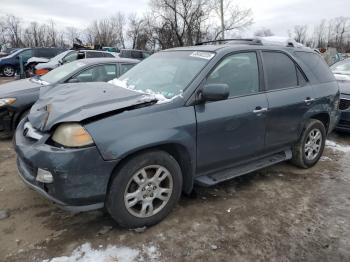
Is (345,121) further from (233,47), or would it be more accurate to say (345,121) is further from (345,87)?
(233,47)

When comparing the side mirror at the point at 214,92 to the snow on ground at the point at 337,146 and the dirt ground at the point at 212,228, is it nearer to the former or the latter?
the dirt ground at the point at 212,228

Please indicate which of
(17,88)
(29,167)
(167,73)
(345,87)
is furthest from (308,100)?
(17,88)

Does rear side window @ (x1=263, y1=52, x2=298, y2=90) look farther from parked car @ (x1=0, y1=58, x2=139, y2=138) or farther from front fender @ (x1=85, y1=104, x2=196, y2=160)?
parked car @ (x1=0, y1=58, x2=139, y2=138)

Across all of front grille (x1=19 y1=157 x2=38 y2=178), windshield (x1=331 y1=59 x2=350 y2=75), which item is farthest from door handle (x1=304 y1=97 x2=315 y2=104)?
windshield (x1=331 y1=59 x2=350 y2=75)

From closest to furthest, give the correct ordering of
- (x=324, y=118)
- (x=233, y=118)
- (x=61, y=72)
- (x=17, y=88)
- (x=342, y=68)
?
(x=233, y=118) → (x=324, y=118) → (x=17, y=88) → (x=61, y=72) → (x=342, y=68)

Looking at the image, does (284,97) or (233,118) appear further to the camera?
(284,97)

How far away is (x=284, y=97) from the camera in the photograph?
160 inches

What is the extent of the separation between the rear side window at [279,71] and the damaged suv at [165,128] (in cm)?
1

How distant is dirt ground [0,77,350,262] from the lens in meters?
2.80

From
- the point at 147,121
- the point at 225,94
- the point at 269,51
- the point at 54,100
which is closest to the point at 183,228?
the point at 147,121

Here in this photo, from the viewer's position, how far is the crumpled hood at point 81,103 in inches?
112

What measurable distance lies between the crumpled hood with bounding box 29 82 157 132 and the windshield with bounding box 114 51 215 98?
0.26 meters

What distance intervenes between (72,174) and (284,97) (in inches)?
108

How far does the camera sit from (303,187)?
4.21 metres
